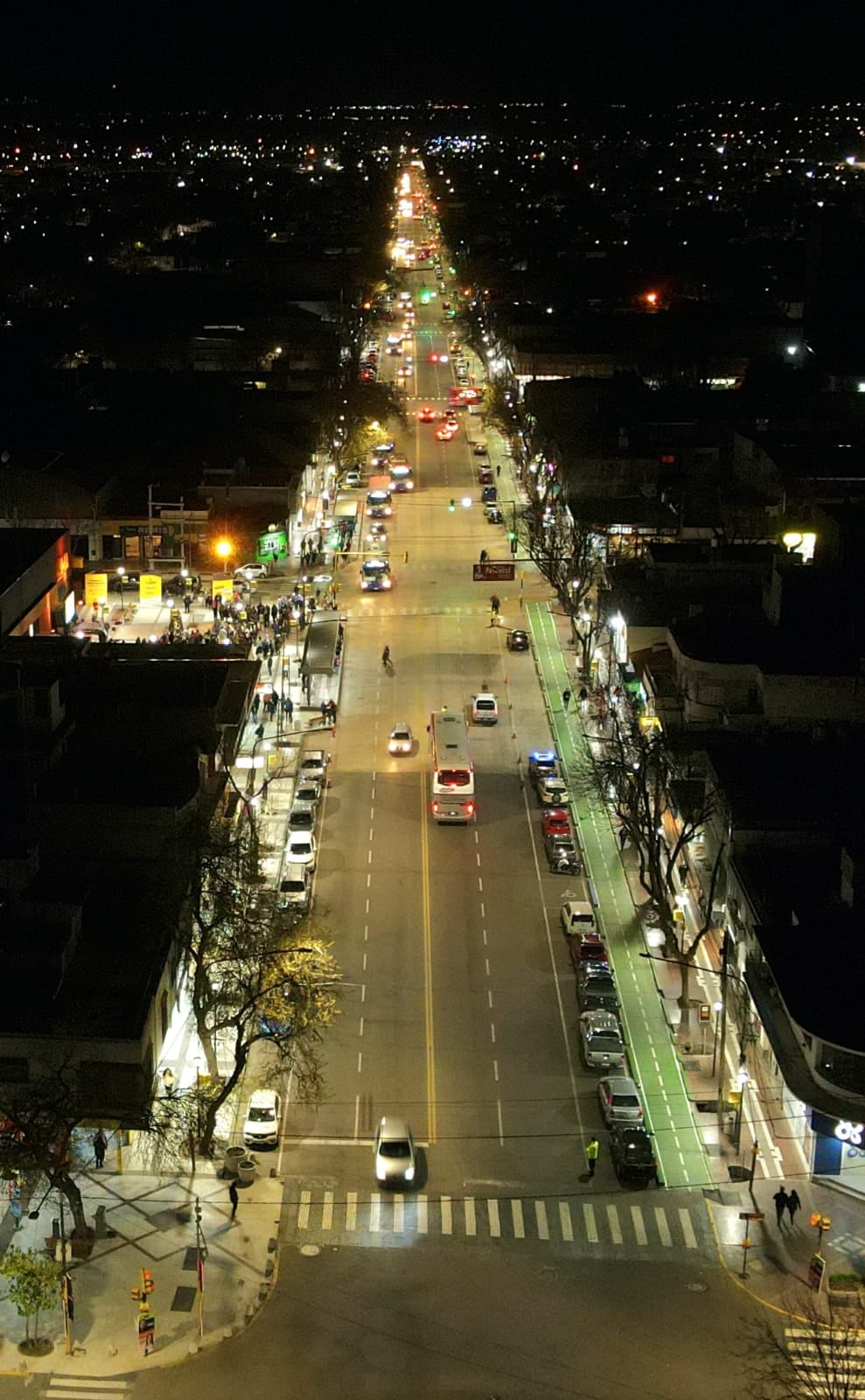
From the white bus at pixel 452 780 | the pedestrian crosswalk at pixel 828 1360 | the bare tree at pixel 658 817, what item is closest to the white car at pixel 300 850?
the white bus at pixel 452 780

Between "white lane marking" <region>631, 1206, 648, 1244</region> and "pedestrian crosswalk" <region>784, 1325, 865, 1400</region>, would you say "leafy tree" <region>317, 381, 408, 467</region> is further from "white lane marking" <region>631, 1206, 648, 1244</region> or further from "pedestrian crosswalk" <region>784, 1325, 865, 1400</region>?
"pedestrian crosswalk" <region>784, 1325, 865, 1400</region>

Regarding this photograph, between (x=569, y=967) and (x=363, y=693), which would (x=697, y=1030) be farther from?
(x=363, y=693)

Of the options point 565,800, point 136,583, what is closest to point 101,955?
point 565,800

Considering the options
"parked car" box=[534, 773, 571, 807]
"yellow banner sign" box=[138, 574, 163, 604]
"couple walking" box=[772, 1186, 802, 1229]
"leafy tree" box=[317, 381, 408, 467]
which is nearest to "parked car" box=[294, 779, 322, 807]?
"parked car" box=[534, 773, 571, 807]

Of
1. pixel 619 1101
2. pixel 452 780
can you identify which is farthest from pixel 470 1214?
pixel 452 780

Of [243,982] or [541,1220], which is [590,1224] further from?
[243,982]

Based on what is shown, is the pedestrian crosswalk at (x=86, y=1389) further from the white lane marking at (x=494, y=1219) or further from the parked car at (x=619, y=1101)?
the parked car at (x=619, y=1101)
